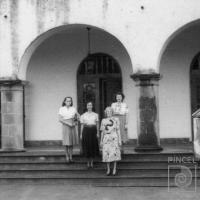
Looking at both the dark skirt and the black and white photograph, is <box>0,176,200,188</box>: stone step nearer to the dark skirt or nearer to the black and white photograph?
the black and white photograph

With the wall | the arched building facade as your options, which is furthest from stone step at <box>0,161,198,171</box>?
the wall

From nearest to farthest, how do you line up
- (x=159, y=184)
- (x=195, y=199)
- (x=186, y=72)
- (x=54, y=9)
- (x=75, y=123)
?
(x=195, y=199)
(x=159, y=184)
(x=75, y=123)
(x=54, y=9)
(x=186, y=72)

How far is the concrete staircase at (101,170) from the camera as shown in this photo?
1121cm

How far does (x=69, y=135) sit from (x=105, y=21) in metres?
3.10

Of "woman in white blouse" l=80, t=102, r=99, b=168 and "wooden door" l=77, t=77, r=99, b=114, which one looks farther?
"wooden door" l=77, t=77, r=99, b=114

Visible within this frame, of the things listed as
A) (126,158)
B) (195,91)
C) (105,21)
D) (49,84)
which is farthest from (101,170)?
(195,91)

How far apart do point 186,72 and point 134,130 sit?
2379mm

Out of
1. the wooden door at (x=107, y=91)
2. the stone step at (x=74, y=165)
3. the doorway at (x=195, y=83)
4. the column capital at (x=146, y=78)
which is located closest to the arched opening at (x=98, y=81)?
the wooden door at (x=107, y=91)

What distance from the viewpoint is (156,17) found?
12.4 meters

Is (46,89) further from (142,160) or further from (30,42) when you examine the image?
(142,160)

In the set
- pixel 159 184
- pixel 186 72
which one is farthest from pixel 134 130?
pixel 159 184

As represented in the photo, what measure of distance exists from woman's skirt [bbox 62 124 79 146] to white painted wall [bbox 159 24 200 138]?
164 inches

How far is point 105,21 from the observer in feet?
41.1

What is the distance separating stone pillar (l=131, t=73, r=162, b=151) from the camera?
482 inches
